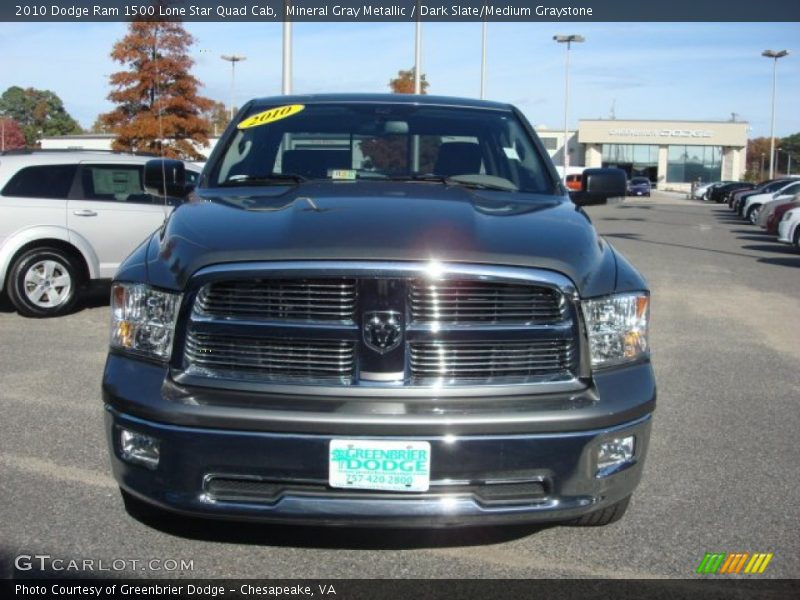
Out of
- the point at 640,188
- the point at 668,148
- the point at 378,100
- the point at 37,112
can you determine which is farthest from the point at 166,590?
the point at 37,112

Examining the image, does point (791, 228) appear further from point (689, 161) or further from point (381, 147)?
point (689, 161)

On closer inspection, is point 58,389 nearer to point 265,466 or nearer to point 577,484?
point 265,466

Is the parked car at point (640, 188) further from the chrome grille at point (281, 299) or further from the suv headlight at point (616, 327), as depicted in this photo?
the chrome grille at point (281, 299)

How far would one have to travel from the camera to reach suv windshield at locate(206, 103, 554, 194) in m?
4.73

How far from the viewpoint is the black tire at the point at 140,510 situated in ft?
12.2

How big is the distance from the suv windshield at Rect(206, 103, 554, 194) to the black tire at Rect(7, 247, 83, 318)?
5503 mm

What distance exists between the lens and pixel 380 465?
312 centimetres

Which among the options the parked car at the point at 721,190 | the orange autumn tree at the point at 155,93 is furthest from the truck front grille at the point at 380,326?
the parked car at the point at 721,190

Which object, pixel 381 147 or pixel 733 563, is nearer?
pixel 733 563

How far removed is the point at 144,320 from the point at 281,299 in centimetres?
58

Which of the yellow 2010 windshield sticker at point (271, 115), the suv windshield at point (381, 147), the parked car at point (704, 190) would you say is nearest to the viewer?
the suv windshield at point (381, 147)

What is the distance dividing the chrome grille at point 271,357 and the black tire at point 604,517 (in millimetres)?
1267

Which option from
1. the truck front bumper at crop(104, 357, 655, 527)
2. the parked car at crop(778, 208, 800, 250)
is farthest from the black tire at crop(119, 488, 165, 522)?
the parked car at crop(778, 208, 800, 250)

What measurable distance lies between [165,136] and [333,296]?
27830mm
